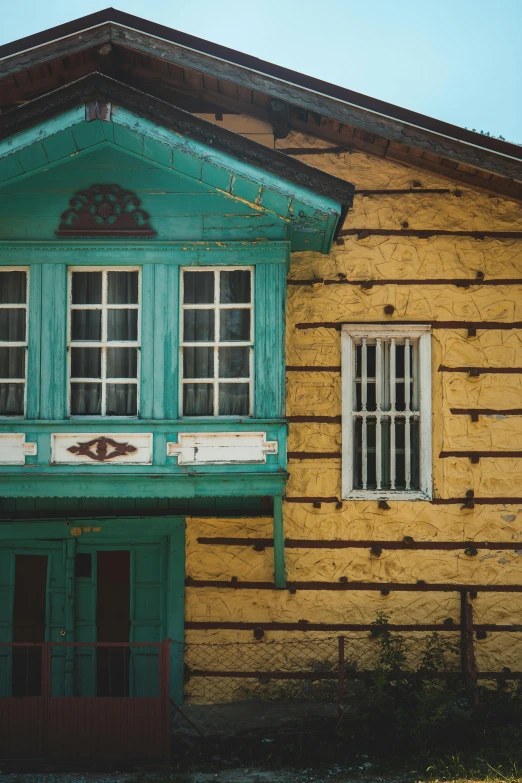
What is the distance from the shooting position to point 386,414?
32.8 feet

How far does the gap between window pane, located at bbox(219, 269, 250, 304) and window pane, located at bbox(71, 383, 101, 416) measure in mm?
1842

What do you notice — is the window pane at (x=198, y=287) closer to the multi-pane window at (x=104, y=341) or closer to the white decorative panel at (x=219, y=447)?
the multi-pane window at (x=104, y=341)

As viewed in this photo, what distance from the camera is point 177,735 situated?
29.5 feet

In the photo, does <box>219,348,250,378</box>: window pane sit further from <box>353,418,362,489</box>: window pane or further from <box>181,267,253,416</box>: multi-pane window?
<box>353,418,362,489</box>: window pane

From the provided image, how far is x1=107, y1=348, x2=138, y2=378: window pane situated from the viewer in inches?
361

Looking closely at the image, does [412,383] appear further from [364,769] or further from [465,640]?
[364,769]

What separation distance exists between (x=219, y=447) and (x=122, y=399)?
131 cm

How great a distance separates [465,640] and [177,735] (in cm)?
372

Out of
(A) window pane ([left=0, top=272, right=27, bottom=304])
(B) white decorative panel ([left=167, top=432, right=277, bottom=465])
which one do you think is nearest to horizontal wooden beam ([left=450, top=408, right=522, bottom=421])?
(B) white decorative panel ([left=167, top=432, right=277, bottom=465])

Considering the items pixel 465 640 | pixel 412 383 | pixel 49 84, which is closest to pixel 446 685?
pixel 465 640

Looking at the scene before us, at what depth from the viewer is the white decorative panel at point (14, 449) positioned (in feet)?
29.2

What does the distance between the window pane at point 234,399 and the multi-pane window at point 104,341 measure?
3.34ft

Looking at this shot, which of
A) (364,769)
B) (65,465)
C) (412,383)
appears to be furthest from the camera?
(412,383)

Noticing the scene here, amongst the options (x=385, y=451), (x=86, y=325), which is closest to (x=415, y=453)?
(x=385, y=451)
